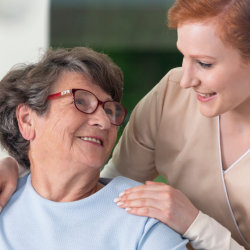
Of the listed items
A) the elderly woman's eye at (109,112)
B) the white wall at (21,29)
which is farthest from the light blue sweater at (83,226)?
the white wall at (21,29)

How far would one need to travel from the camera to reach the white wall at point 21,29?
7052 mm

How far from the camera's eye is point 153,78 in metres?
7.49

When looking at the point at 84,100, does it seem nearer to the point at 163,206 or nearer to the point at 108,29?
the point at 163,206

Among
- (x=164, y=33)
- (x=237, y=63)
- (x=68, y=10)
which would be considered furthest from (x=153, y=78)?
(x=237, y=63)

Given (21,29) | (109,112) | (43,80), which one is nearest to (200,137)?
(109,112)

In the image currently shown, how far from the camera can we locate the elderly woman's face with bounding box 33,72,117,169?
6.17 feet

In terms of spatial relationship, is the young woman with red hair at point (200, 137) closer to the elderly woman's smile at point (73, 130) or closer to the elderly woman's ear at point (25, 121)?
the elderly woman's smile at point (73, 130)

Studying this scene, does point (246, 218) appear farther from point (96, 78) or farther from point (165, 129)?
point (96, 78)

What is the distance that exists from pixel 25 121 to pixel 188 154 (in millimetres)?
640

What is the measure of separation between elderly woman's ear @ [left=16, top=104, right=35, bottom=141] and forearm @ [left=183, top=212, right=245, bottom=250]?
663 mm

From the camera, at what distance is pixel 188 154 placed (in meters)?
2.13

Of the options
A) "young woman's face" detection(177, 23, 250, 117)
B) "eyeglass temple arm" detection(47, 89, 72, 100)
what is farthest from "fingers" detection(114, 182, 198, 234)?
"eyeglass temple arm" detection(47, 89, 72, 100)

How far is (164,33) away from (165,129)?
18.4ft

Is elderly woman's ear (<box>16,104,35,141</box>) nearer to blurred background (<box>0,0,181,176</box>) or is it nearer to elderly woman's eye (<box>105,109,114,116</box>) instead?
elderly woman's eye (<box>105,109,114,116</box>)
